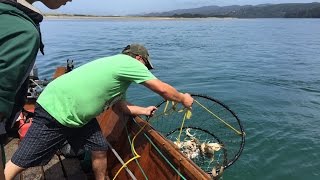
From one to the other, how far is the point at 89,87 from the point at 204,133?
488 centimetres

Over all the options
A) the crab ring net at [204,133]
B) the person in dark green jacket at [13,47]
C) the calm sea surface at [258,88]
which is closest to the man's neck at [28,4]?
the person in dark green jacket at [13,47]

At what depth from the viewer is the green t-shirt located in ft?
12.4

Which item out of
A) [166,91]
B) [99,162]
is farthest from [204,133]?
[166,91]

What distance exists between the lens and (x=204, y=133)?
8.29 m

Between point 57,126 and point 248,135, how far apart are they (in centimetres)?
663

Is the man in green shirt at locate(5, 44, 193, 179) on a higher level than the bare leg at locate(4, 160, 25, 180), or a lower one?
higher

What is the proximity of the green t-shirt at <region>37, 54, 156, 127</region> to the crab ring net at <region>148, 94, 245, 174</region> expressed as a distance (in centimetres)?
119

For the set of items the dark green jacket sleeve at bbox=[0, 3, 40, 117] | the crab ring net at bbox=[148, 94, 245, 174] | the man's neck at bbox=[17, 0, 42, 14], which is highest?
the man's neck at bbox=[17, 0, 42, 14]

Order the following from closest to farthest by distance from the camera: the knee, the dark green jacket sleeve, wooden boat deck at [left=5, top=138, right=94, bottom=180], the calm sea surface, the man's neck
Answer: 1. the dark green jacket sleeve
2. the man's neck
3. the knee
4. wooden boat deck at [left=5, top=138, right=94, bottom=180]
5. the calm sea surface

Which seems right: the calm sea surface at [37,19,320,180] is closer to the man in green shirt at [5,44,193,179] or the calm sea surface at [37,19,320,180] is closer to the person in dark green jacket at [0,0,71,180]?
the man in green shirt at [5,44,193,179]

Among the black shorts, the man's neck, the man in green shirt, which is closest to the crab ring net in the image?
the man in green shirt

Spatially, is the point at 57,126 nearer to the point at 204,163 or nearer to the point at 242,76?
the point at 204,163

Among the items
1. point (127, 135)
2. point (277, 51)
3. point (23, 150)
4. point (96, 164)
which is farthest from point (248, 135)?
point (277, 51)

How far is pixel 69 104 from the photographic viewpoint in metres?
3.79
